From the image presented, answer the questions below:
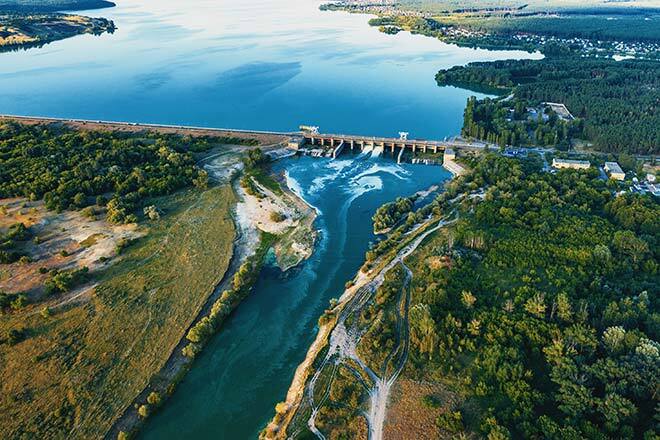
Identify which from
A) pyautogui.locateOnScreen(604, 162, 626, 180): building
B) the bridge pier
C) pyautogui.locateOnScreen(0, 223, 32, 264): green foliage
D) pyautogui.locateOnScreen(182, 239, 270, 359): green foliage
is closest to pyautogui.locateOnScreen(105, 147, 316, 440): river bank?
pyautogui.locateOnScreen(182, 239, 270, 359): green foliage

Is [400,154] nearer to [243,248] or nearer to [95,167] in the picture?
[243,248]

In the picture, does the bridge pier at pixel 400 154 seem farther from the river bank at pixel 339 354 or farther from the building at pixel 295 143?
the river bank at pixel 339 354

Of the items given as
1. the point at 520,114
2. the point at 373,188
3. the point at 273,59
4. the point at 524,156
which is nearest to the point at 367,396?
the point at 373,188

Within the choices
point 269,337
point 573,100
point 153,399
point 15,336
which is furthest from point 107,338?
point 573,100

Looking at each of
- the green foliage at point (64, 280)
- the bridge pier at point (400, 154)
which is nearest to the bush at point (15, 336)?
the green foliage at point (64, 280)

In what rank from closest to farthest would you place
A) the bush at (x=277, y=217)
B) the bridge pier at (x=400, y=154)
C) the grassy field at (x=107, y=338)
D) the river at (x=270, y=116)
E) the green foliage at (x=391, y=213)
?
the grassy field at (x=107, y=338) → the river at (x=270, y=116) → the green foliage at (x=391, y=213) → the bush at (x=277, y=217) → the bridge pier at (x=400, y=154)
